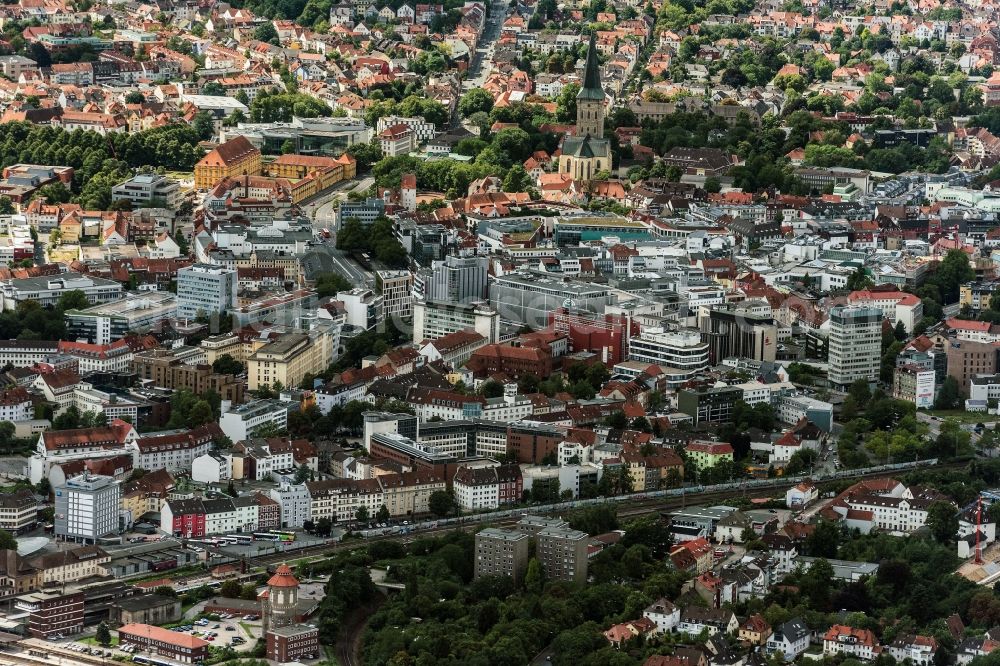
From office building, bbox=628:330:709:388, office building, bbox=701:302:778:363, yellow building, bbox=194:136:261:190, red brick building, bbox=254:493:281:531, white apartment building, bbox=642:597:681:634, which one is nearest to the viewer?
white apartment building, bbox=642:597:681:634

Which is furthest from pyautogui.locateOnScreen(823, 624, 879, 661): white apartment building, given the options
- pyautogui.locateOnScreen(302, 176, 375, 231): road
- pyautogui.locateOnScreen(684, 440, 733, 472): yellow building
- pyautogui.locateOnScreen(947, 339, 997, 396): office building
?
pyautogui.locateOnScreen(302, 176, 375, 231): road

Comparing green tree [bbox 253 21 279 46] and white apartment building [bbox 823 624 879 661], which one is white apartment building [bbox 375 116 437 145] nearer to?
green tree [bbox 253 21 279 46]

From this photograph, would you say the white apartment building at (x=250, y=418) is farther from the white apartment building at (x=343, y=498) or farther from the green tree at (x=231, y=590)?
the green tree at (x=231, y=590)

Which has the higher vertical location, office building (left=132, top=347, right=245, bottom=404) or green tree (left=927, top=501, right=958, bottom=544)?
office building (left=132, top=347, right=245, bottom=404)

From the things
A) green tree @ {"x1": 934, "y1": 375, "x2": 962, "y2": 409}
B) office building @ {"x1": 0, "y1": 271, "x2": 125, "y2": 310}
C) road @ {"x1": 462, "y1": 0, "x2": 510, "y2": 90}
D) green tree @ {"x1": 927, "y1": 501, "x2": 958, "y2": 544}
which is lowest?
green tree @ {"x1": 927, "y1": 501, "x2": 958, "y2": 544}

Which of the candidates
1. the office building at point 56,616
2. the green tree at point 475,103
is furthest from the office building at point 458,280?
the green tree at point 475,103

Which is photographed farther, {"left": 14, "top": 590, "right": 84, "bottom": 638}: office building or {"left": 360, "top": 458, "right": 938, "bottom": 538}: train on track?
{"left": 360, "top": 458, "right": 938, "bottom": 538}: train on track
